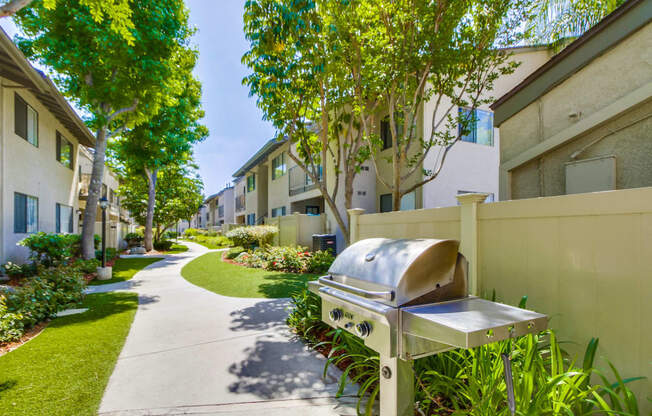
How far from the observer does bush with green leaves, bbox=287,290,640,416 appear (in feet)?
6.88

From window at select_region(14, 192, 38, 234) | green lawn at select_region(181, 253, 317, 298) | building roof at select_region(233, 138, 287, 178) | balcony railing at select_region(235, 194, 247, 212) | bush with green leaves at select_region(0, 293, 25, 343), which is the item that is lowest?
green lawn at select_region(181, 253, 317, 298)

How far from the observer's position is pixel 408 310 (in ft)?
6.49

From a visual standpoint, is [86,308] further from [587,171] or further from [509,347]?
[587,171]

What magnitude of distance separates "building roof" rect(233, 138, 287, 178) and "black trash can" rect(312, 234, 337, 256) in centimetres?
691

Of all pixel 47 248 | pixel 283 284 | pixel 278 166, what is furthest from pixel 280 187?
pixel 47 248

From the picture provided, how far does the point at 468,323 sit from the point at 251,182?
27.4 metres

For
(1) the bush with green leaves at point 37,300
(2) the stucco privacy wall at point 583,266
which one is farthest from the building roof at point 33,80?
(2) the stucco privacy wall at point 583,266

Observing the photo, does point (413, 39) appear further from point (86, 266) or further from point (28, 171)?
point (28, 171)

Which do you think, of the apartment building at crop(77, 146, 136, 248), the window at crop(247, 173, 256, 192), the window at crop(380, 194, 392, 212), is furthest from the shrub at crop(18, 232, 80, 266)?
the window at crop(247, 173, 256, 192)

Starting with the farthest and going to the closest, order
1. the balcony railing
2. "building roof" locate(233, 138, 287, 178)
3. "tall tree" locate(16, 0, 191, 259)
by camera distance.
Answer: the balcony railing
"building roof" locate(233, 138, 287, 178)
"tall tree" locate(16, 0, 191, 259)

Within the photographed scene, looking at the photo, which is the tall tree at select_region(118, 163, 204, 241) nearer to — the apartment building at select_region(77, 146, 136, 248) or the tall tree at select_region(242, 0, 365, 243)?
the apartment building at select_region(77, 146, 136, 248)

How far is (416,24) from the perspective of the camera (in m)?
7.20

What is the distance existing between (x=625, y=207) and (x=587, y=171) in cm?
337

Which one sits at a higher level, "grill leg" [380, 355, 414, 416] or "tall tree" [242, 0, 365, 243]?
"tall tree" [242, 0, 365, 243]
